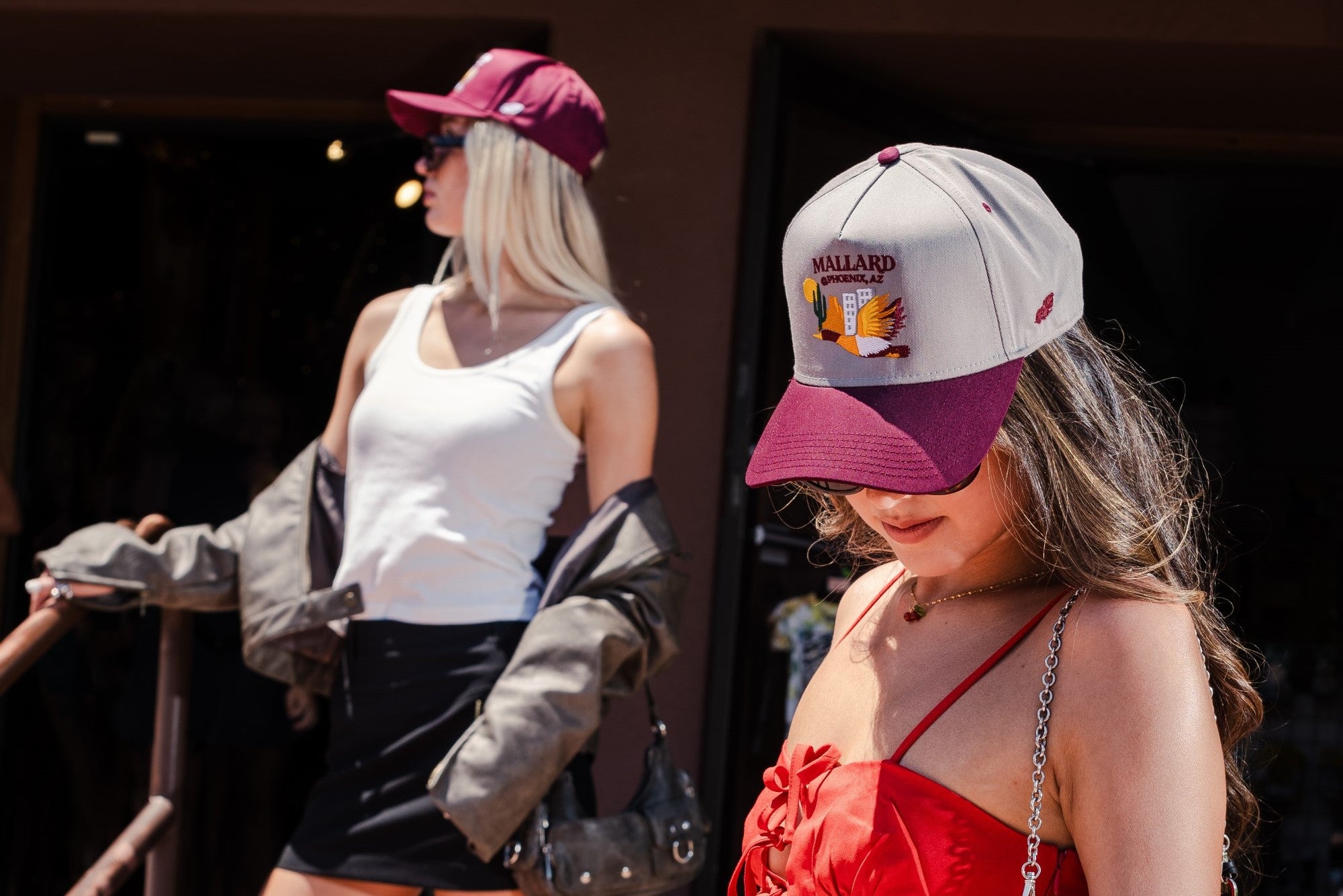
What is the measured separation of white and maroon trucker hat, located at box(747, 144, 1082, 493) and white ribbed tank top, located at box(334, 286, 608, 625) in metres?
1.03

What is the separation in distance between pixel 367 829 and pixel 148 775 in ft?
7.71

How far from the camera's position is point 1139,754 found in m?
1.02

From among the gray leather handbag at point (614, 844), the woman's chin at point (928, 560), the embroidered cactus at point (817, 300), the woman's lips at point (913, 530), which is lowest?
the gray leather handbag at point (614, 844)

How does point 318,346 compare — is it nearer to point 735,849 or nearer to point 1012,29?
point 735,849

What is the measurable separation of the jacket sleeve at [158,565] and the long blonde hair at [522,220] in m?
0.66

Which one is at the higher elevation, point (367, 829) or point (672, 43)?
point (672, 43)

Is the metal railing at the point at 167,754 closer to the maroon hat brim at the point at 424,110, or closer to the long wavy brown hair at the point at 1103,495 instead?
the maroon hat brim at the point at 424,110

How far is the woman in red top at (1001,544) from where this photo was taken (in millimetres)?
1035

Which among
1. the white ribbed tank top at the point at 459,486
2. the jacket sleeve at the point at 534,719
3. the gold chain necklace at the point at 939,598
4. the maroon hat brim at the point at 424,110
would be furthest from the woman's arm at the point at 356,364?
the gold chain necklace at the point at 939,598

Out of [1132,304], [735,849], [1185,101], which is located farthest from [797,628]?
[1185,101]

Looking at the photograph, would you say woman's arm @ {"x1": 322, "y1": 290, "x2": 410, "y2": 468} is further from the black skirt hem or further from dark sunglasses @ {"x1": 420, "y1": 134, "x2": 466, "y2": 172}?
the black skirt hem

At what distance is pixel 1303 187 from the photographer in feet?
12.3

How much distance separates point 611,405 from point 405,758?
0.63m

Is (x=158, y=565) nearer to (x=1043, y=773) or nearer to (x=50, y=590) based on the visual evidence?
(x=50, y=590)
